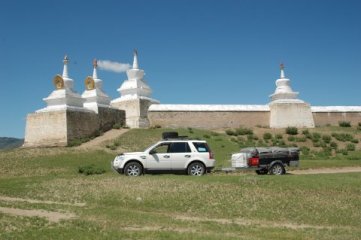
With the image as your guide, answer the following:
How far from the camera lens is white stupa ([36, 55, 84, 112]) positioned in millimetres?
39094

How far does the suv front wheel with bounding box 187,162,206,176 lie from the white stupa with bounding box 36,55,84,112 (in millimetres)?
22406

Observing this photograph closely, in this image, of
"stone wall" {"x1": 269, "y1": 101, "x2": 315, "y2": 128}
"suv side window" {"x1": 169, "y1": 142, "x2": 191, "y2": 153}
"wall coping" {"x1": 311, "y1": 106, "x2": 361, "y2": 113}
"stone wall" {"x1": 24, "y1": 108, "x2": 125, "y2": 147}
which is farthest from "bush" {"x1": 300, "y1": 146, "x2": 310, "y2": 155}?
"suv side window" {"x1": 169, "y1": 142, "x2": 191, "y2": 153}

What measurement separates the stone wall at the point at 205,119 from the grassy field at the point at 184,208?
2863cm

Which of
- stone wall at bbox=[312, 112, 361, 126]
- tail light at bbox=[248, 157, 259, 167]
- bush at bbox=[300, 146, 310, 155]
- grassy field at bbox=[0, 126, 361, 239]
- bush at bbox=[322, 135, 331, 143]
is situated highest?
stone wall at bbox=[312, 112, 361, 126]

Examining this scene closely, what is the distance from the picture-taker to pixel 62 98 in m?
39.2

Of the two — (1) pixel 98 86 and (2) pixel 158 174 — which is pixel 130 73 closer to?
(1) pixel 98 86

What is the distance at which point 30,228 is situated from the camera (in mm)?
9766

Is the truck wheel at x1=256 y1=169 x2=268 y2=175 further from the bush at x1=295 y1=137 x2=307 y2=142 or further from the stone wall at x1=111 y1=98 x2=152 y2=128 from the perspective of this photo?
the stone wall at x1=111 y1=98 x2=152 y2=128

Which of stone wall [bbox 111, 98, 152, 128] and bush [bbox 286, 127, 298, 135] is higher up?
stone wall [bbox 111, 98, 152, 128]

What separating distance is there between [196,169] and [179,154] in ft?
3.17

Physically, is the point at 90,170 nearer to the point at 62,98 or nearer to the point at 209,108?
the point at 62,98

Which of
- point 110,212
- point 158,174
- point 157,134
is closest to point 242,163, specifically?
point 158,174

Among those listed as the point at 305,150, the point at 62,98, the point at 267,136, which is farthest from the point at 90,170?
the point at 267,136

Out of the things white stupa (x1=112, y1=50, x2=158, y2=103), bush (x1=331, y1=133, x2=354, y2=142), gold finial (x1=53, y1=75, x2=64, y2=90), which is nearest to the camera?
gold finial (x1=53, y1=75, x2=64, y2=90)
